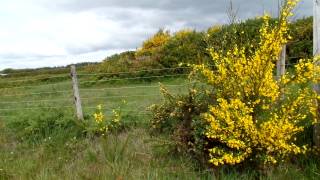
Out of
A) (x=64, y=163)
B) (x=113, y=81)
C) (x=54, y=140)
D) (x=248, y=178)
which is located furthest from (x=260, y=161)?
(x=113, y=81)

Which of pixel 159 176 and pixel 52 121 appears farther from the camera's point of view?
pixel 52 121

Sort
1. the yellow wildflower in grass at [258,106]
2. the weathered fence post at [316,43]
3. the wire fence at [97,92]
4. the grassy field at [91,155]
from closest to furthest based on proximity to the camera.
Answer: the yellow wildflower in grass at [258,106], the grassy field at [91,155], the weathered fence post at [316,43], the wire fence at [97,92]

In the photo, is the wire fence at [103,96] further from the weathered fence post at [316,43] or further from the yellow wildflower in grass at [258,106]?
the weathered fence post at [316,43]

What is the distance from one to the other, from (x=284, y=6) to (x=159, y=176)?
8.01 ft

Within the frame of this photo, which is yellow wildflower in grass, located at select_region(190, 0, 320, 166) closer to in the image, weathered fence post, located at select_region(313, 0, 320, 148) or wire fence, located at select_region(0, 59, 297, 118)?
weathered fence post, located at select_region(313, 0, 320, 148)

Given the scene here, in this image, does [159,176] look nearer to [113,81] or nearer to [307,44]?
[307,44]

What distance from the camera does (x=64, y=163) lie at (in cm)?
630

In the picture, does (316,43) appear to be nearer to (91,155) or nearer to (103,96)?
(91,155)

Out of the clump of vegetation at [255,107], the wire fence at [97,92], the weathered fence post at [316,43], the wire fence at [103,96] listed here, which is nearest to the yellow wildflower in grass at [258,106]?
the clump of vegetation at [255,107]

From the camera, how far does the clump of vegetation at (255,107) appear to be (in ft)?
15.7

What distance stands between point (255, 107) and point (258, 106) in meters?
0.04

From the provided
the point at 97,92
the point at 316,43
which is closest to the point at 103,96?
the point at 97,92

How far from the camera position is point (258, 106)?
4.99 metres

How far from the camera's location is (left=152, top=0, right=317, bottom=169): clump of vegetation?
15.7 ft
